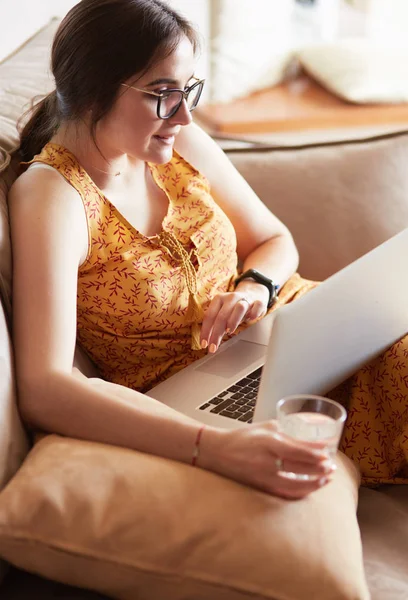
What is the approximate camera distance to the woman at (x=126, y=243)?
1162mm

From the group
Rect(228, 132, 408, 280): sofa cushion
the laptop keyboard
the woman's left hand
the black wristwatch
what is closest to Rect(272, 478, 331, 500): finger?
the laptop keyboard

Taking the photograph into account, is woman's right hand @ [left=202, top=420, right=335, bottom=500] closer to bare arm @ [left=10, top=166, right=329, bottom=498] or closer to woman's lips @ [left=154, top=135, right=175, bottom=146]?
bare arm @ [left=10, top=166, right=329, bottom=498]

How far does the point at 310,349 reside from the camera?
1.12 metres

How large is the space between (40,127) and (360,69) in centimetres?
217

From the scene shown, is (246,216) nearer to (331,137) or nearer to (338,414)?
(331,137)

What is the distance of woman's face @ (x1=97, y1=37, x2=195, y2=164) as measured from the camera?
4.60 ft

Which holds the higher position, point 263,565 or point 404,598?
point 263,565

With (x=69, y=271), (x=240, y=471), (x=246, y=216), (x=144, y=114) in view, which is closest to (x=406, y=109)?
(x=246, y=216)

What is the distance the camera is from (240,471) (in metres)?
1.04

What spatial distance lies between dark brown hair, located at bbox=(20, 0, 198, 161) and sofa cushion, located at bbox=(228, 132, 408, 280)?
53 centimetres

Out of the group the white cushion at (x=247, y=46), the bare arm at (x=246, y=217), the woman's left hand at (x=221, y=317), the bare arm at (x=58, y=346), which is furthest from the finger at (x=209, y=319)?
the white cushion at (x=247, y=46)

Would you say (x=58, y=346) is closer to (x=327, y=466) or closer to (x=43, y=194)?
(x=43, y=194)

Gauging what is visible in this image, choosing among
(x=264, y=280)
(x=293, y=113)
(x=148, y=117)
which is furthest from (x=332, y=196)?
(x=293, y=113)

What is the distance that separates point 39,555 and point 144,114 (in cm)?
74
